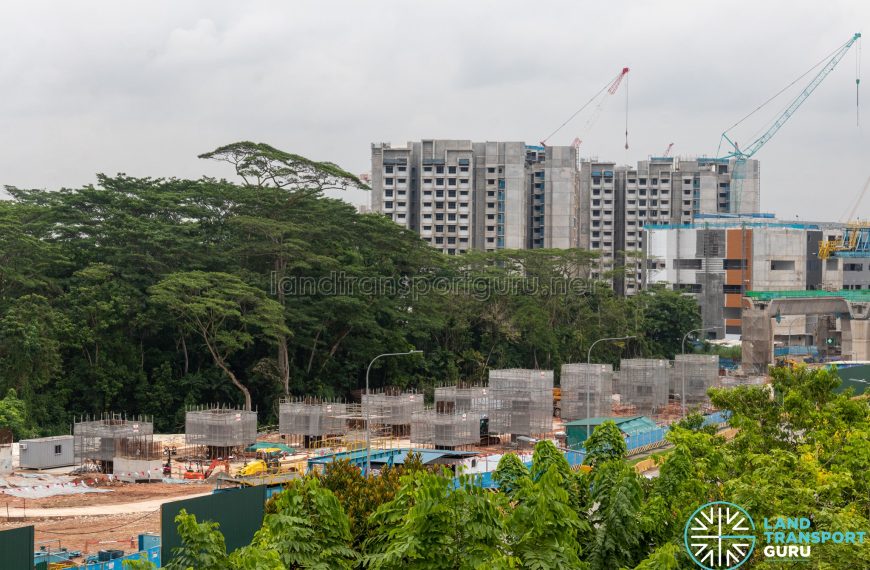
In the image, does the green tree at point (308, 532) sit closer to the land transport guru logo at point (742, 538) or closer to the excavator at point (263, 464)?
the land transport guru logo at point (742, 538)

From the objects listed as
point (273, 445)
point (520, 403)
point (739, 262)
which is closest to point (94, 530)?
point (273, 445)

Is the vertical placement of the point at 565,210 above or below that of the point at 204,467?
above

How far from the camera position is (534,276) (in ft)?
296

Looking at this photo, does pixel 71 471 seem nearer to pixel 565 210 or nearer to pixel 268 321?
pixel 268 321

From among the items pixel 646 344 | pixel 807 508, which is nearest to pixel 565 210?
pixel 646 344

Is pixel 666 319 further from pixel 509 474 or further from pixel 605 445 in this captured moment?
pixel 509 474

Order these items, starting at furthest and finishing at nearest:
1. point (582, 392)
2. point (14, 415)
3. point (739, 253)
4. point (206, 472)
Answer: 1. point (739, 253)
2. point (582, 392)
3. point (14, 415)
4. point (206, 472)

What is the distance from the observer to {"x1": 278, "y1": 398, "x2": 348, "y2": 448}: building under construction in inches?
2144

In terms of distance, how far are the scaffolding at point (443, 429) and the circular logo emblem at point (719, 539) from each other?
3538 cm

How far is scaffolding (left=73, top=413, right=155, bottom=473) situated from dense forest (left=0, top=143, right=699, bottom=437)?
6.24 metres

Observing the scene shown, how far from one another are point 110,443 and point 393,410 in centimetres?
1669

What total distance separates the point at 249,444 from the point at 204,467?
3.63m

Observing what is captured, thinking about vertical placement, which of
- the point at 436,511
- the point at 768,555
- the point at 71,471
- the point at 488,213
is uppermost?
the point at 488,213

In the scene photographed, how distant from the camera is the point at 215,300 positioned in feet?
192
